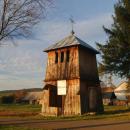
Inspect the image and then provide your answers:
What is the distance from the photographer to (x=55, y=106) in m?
34.4

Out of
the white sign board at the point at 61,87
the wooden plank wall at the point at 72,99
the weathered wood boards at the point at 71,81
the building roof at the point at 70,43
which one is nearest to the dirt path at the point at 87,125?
the wooden plank wall at the point at 72,99

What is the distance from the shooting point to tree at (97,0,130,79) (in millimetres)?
37250

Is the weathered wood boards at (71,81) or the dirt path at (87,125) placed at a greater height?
the weathered wood boards at (71,81)

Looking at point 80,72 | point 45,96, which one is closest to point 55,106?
point 45,96

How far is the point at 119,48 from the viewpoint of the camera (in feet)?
123

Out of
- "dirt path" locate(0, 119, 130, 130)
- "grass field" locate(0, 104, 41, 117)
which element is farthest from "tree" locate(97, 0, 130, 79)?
"dirt path" locate(0, 119, 130, 130)

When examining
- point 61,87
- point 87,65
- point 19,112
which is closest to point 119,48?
point 87,65

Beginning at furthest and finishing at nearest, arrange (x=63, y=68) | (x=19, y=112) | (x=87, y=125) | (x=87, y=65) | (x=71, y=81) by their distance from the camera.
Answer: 1. (x=19, y=112)
2. (x=87, y=65)
3. (x=63, y=68)
4. (x=71, y=81)
5. (x=87, y=125)

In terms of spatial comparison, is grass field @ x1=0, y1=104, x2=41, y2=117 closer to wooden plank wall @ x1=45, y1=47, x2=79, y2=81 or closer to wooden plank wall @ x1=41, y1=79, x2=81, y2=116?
wooden plank wall @ x1=41, y1=79, x2=81, y2=116

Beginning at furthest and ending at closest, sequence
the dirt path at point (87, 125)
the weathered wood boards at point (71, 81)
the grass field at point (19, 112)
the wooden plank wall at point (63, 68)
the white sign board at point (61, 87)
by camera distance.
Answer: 1. the grass field at point (19, 112)
2. the white sign board at point (61, 87)
3. the wooden plank wall at point (63, 68)
4. the weathered wood boards at point (71, 81)
5. the dirt path at point (87, 125)

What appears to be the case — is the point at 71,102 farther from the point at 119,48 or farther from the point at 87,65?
the point at 119,48

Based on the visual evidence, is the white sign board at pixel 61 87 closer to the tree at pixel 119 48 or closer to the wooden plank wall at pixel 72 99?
the wooden plank wall at pixel 72 99

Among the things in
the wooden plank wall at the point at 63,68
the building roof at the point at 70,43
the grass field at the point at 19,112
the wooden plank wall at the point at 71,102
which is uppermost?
the building roof at the point at 70,43

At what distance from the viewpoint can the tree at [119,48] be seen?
122 feet
